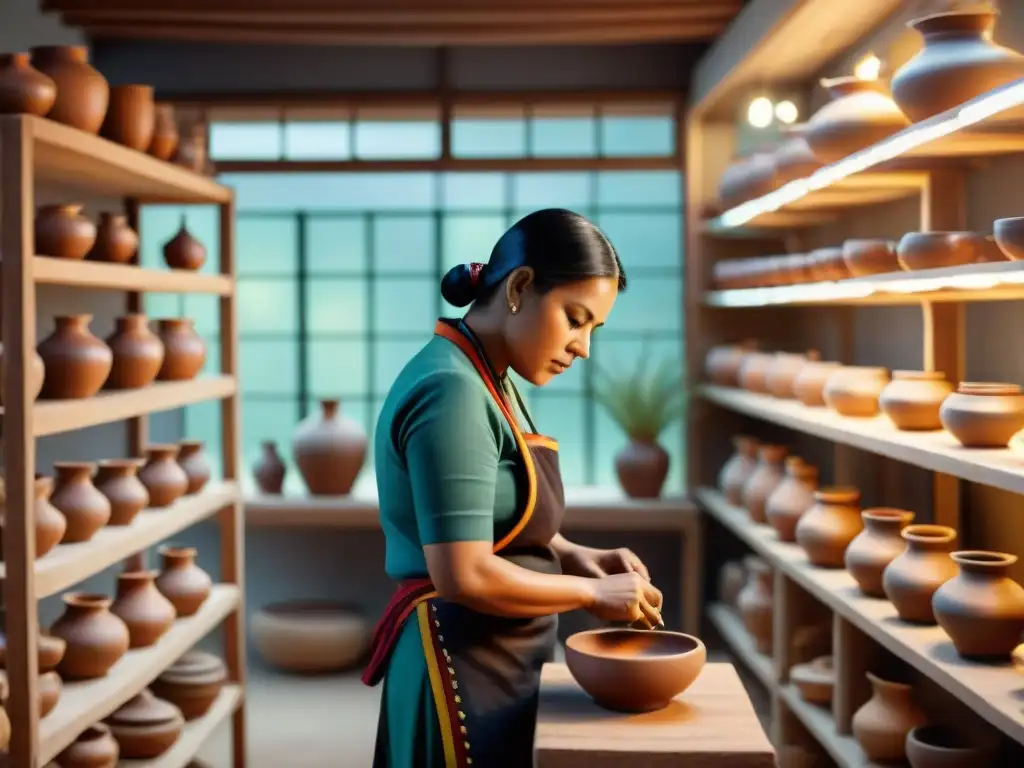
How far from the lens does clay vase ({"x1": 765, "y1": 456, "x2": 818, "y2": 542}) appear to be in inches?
163

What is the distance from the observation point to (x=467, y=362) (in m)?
1.92

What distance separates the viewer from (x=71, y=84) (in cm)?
304

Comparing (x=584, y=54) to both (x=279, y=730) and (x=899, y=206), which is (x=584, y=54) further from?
(x=279, y=730)

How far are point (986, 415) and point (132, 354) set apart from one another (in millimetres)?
2273

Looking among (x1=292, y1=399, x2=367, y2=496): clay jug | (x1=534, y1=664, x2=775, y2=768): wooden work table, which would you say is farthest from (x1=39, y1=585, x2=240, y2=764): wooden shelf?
(x1=534, y1=664, x2=775, y2=768): wooden work table

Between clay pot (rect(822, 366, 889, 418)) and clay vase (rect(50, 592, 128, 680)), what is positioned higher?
clay pot (rect(822, 366, 889, 418))

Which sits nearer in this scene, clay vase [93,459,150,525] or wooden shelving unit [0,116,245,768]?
wooden shelving unit [0,116,245,768]

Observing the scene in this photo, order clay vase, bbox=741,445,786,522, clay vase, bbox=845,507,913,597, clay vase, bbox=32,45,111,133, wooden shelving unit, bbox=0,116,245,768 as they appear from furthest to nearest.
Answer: clay vase, bbox=741,445,786,522 → clay vase, bbox=845,507,913,597 → clay vase, bbox=32,45,111,133 → wooden shelving unit, bbox=0,116,245,768

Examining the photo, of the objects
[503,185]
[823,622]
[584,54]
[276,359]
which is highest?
[584,54]

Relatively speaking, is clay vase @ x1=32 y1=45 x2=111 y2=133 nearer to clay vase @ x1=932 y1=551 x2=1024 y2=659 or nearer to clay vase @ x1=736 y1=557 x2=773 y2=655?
clay vase @ x1=932 y1=551 x2=1024 y2=659

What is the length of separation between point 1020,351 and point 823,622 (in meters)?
1.44

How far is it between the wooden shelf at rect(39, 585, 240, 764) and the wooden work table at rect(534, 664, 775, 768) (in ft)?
4.71

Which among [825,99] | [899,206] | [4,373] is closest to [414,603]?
[4,373]

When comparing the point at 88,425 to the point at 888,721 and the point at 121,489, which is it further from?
the point at 888,721
